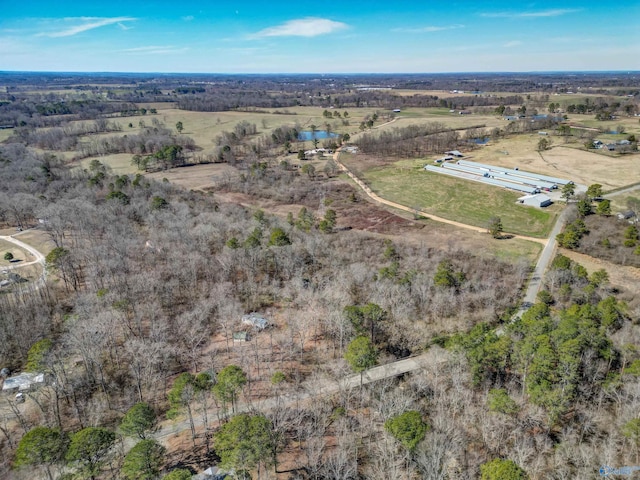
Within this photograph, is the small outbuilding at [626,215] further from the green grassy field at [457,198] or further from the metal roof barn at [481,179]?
the metal roof barn at [481,179]

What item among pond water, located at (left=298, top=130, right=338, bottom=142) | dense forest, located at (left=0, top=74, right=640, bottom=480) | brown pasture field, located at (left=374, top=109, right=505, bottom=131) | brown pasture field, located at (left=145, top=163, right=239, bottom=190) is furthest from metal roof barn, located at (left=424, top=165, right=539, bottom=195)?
brown pasture field, located at (left=374, top=109, right=505, bottom=131)

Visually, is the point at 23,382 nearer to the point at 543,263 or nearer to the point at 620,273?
the point at 543,263

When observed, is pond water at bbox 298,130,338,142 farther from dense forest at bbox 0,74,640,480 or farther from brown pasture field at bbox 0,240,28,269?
brown pasture field at bbox 0,240,28,269

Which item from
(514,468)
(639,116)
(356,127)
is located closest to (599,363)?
(514,468)

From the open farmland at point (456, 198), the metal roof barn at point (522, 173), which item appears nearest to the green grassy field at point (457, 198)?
the open farmland at point (456, 198)

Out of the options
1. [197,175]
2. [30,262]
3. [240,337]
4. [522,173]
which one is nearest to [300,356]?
[240,337]

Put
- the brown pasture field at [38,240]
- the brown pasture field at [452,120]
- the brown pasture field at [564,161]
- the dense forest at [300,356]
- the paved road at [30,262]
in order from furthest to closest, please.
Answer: the brown pasture field at [452,120]
the brown pasture field at [564,161]
the brown pasture field at [38,240]
the paved road at [30,262]
the dense forest at [300,356]
